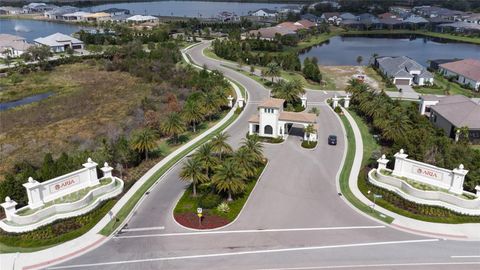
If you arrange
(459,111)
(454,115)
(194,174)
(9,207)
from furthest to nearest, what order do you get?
(459,111), (454,115), (194,174), (9,207)

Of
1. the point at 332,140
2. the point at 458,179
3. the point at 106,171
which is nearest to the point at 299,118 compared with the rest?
the point at 332,140

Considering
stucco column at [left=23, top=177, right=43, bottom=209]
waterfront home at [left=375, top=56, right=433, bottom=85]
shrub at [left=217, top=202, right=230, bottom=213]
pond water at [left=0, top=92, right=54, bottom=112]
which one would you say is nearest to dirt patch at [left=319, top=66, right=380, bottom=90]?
waterfront home at [left=375, top=56, right=433, bottom=85]

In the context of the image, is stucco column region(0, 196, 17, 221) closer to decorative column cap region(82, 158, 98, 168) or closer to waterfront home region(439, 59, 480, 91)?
decorative column cap region(82, 158, 98, 168)

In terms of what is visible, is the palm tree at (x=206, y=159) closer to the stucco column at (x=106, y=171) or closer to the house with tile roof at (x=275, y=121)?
the stucco column at (x=106, y=171)

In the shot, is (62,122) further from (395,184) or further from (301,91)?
(395,184)

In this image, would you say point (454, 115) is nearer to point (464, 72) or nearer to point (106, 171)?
point (464, 72)

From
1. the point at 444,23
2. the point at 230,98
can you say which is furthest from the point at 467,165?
the point at 444,23

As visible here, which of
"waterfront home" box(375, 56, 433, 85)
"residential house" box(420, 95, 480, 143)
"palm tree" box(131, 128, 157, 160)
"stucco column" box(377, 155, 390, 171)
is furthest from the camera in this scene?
"waterfront home" box(375, 56, 433, 85)
